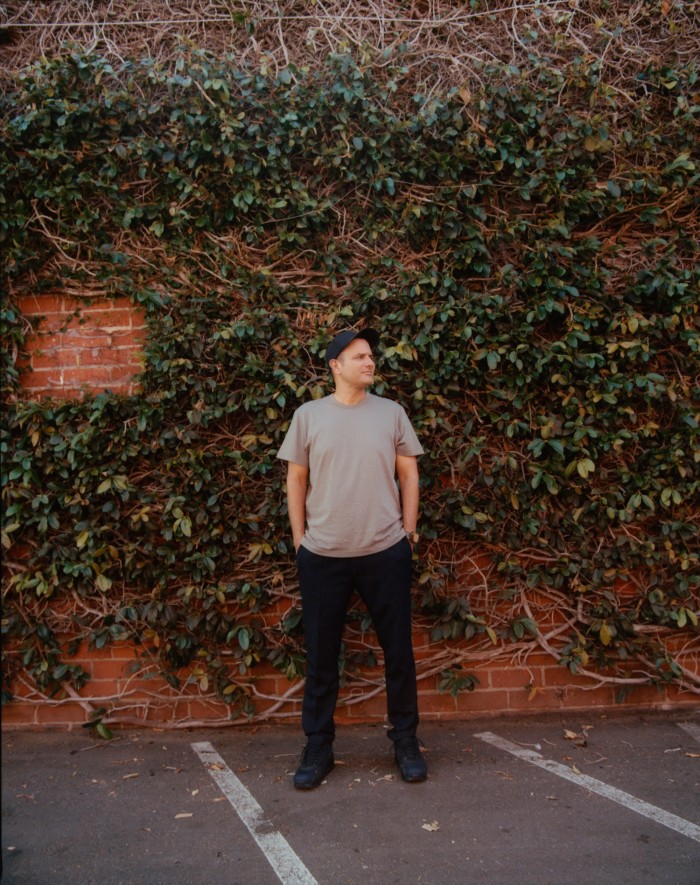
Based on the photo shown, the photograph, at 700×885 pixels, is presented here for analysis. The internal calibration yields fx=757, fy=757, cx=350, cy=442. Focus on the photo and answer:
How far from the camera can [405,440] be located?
3.86m

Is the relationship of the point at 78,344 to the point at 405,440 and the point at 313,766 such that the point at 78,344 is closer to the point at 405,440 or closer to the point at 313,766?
the point at 405,440

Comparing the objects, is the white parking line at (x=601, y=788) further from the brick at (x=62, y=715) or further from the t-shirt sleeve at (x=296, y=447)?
the brick at (x=62, y=715)

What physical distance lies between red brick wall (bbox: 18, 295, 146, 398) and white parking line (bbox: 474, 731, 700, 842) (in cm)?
299

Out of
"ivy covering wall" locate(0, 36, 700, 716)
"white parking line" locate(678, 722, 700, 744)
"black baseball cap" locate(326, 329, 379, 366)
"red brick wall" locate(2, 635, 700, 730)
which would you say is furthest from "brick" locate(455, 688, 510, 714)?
"black baseball cap" locate(326, 329, 379, 366)

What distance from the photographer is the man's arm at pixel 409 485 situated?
3885 mm

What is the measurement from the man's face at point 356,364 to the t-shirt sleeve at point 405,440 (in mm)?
289

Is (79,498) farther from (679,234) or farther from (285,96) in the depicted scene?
(679,234)

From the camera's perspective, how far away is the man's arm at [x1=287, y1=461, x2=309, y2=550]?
151 inches

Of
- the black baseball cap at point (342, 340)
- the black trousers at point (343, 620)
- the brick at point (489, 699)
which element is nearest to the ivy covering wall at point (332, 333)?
the brick at point (489, 699)

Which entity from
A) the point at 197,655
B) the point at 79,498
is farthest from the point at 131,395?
A: the point at 197,655

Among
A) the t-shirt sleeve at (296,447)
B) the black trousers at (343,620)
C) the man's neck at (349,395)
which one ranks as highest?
the man's neck at (349,395)

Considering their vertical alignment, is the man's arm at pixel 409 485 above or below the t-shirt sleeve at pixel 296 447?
below

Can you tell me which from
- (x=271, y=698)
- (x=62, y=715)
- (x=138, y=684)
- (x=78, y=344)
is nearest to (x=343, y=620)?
(x=271, y=698)

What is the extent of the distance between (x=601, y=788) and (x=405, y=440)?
189cm
